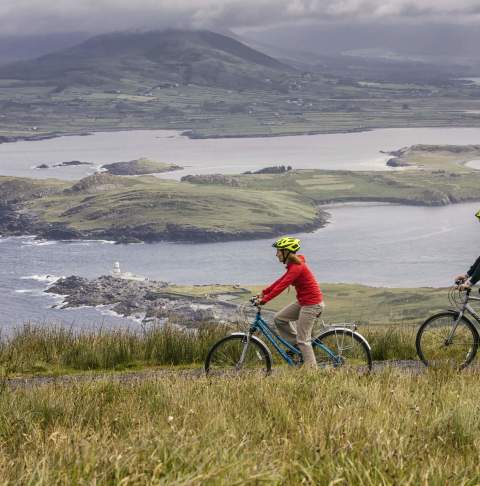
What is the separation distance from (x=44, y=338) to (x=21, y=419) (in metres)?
7.96

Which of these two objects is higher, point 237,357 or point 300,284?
point 300,284

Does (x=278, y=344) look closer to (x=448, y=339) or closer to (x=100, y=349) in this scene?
(x=448, y=339)

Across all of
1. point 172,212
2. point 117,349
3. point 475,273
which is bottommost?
point 172,212

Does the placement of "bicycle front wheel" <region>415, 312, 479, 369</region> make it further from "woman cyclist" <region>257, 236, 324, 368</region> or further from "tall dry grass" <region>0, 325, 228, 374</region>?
"tall dry grass" <region>0, 325, 228, 374</region>

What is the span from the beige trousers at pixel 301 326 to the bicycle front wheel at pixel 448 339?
188 centimetres

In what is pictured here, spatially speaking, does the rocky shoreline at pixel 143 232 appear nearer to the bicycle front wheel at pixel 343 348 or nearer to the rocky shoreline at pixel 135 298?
the rocky shoreline at pixel 135 298

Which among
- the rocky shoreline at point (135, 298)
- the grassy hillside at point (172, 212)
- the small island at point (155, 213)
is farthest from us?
the grassy hillside at point (172, 212)

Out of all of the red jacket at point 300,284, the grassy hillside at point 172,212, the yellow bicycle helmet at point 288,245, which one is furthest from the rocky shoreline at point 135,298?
the yellow bicycle helmet at point 288,245

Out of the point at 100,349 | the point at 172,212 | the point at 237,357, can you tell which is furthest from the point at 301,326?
the point at 172,212

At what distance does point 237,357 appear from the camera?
1216cm

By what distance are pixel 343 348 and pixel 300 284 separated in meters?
1.11

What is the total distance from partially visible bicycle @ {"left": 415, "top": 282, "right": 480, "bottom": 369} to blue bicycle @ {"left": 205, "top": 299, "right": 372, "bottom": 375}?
4.04ft

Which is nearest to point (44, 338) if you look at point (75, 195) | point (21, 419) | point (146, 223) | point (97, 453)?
point (21, 419)

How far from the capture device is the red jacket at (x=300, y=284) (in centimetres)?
1126
